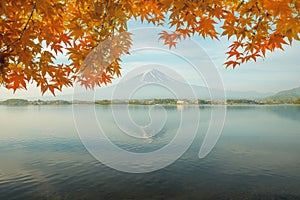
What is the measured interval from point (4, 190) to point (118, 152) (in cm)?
997

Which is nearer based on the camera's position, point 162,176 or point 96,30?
point 96,30

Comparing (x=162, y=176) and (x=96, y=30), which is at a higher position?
(x=96, y=30)

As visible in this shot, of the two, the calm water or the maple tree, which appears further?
the calm water

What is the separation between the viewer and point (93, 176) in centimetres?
1420

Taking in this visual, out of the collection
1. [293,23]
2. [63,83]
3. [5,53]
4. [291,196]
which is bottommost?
[291,196]

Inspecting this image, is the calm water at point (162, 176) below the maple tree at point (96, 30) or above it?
below

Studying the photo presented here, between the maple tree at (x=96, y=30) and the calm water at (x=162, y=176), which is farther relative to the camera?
the calm water at (x=162, y=176)

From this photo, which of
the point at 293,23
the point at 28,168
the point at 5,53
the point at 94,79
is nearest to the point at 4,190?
the point at 28,168

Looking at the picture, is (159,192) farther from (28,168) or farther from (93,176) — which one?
(28,168)

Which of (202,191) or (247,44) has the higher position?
(247,44)

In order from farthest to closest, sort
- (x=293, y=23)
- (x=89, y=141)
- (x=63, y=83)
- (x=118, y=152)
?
(x=89, y=141), (x=118, y=152), (x=63, y=83), (x=293, y=23)

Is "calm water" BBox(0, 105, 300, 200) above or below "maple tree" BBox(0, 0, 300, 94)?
below

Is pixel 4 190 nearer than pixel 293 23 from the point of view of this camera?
No

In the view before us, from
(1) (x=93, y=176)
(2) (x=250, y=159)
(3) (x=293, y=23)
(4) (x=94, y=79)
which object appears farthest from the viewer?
(2) (x=250, y=159)
